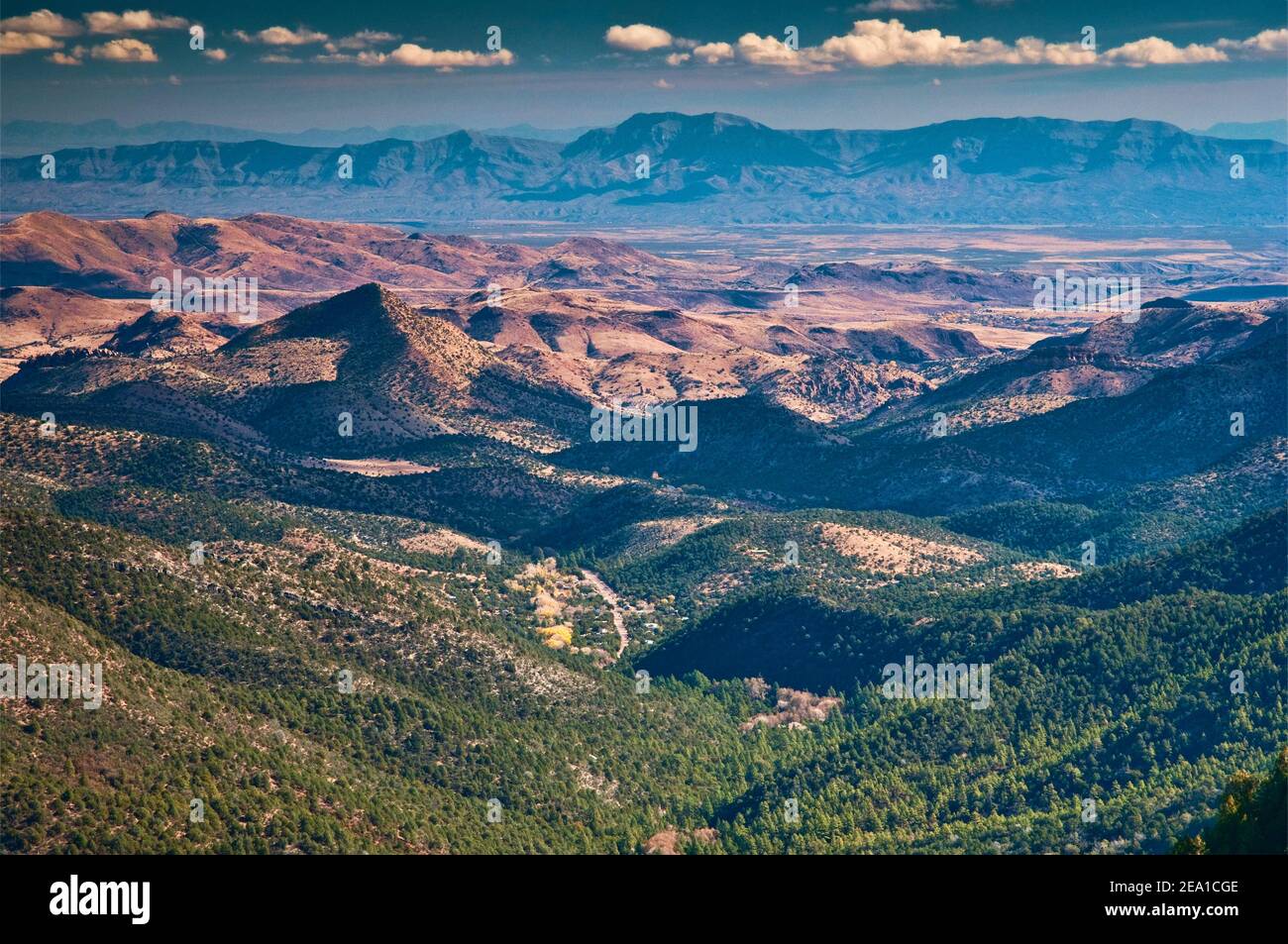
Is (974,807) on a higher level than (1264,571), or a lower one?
lower

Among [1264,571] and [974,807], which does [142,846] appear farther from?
[1264,571]
